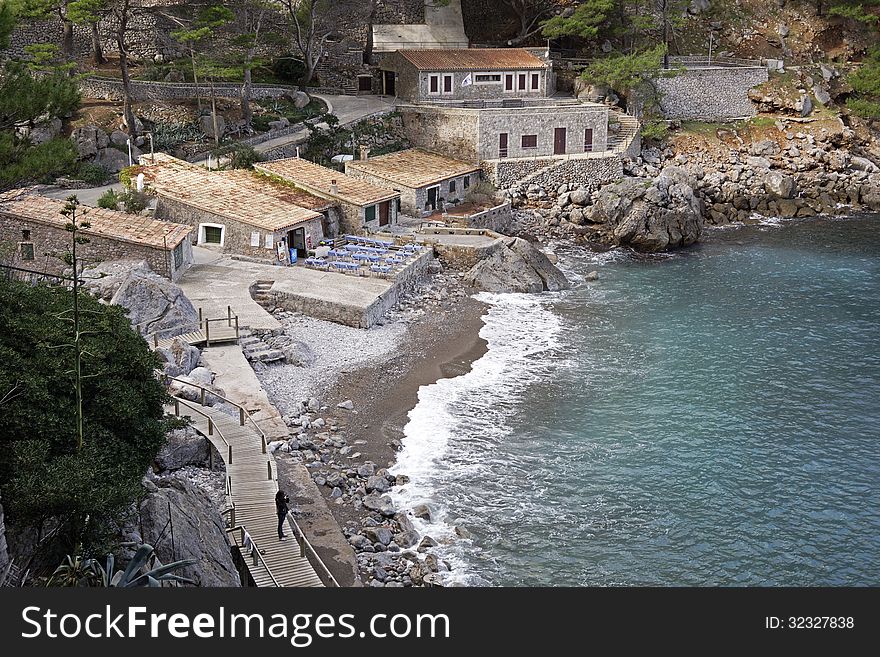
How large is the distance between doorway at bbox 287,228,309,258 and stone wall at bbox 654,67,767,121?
119ft

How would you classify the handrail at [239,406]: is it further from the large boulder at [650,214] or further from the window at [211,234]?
the large boulder at [650,214]

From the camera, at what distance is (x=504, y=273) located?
4912cm

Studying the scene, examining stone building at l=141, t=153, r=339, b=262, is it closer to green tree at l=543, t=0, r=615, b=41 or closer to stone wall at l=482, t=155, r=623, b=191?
stone wall at l=482, t=155, r=623, b=191

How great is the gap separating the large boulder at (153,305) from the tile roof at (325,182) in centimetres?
1590

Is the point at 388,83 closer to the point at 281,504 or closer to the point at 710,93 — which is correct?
the point at 710,93

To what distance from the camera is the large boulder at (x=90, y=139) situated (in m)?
53.3

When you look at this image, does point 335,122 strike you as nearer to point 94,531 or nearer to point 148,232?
point 148,232

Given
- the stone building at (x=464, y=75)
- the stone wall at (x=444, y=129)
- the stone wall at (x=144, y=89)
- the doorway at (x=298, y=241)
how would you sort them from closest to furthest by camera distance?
the doorway at (x=298, y=241), the stone wall at (x=144, y=89), the stone wall at (x=444, y=129), the stone building at (x=464, y=75)

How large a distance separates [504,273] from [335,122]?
18134 millimetres

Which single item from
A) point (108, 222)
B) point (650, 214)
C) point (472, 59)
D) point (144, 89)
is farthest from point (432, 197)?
point (108, 222)

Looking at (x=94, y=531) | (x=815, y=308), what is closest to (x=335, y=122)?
(x=815, y=308)

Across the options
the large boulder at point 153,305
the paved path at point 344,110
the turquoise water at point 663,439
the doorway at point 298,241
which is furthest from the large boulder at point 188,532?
the paved path at point 344,110

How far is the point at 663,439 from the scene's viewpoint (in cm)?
3275

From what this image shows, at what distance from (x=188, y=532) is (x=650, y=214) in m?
41.5
